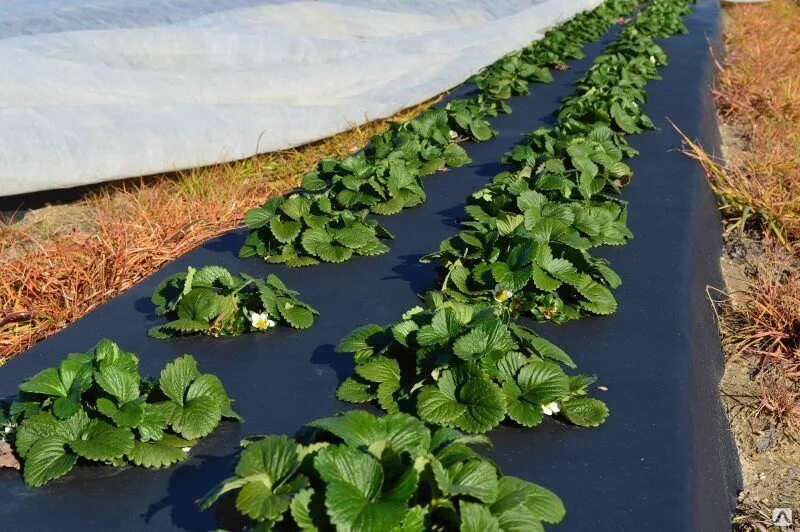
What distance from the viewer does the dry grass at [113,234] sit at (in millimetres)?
3545

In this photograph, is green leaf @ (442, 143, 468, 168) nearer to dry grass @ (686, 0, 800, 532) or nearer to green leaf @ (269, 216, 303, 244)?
dry grass @ (686, 0, 800, 532)

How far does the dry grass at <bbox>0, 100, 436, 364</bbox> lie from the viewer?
354 centimetres

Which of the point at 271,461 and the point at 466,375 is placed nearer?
the point at 271,461

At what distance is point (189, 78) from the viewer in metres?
5.05

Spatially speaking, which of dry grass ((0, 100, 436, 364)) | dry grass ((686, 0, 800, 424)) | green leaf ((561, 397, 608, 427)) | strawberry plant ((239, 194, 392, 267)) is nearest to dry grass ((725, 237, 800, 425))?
dry grass ((686, 0, 800, 424))

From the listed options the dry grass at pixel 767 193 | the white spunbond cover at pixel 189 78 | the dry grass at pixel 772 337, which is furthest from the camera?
the white spunbond cover at pixel 189 78

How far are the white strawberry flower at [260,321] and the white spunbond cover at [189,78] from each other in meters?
1.85

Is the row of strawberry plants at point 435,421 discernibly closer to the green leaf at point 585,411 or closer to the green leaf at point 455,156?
the green leaf at point 585,411

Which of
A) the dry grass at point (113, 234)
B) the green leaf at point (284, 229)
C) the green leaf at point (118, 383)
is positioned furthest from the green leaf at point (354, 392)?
the dry grass at point (113, 234)

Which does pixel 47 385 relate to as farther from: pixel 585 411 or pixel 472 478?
pixel 585 411

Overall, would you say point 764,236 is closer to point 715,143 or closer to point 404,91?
point 715,143

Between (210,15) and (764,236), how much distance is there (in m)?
3.57

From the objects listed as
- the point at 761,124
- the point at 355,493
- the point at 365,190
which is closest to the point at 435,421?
the point at 355,493

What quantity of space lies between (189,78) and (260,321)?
2.59 metres
